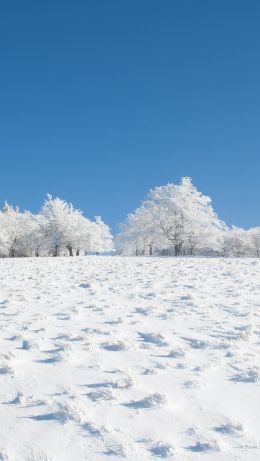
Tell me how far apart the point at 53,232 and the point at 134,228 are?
11.4 m

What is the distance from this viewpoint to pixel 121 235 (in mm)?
64625

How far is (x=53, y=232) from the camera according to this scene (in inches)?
2382

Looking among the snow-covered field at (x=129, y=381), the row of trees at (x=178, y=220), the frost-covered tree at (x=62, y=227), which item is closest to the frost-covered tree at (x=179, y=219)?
the row of trees at (x=178, y=220)

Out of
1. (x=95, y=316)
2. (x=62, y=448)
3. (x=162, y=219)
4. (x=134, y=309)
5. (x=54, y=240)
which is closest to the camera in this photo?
(x=62, y=448)

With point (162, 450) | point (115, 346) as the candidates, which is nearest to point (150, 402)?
point (162, 450)

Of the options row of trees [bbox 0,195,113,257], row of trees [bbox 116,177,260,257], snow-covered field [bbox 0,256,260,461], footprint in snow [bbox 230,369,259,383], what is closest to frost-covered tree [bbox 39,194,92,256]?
row of trees [bbox 0,195,113,257]

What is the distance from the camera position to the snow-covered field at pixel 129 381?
4543 mm

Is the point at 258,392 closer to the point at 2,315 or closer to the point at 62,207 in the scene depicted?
the point at 2,315

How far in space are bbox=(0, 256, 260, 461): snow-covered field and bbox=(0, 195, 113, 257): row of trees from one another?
49103mm

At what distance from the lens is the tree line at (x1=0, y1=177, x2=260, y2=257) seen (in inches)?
2083

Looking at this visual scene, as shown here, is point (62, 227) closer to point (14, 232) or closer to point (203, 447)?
point (14, 232)

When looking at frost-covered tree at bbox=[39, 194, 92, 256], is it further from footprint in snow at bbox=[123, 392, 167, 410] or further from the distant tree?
footprint in snow at bbox=[123, 392, 167, 410]

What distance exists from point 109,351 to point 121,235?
57187mm

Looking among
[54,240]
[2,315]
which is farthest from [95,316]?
[54,240]
